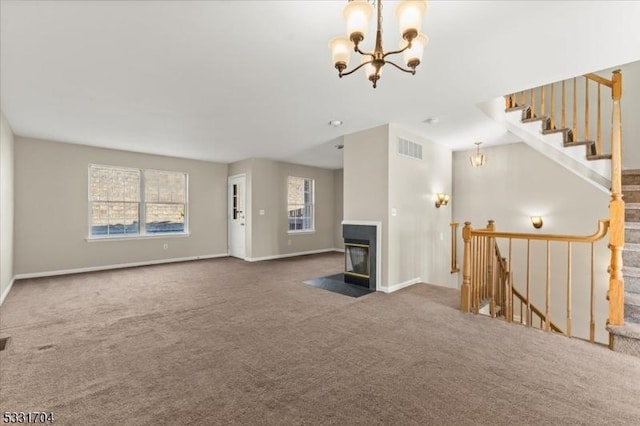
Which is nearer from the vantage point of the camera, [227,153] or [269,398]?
[269,398]

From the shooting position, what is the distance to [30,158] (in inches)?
213

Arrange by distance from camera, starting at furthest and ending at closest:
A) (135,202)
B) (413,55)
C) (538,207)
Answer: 1. (135,202)
2. (538,207)
3. (413,55)

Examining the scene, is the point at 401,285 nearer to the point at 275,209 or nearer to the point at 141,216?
the point at 275,209

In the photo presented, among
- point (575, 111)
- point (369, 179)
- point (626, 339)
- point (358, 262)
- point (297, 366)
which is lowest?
point (297, 366)

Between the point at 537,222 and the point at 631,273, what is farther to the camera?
the point at 537,222

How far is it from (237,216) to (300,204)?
6.20ft

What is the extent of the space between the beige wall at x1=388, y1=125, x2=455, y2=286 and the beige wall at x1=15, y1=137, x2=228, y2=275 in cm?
541

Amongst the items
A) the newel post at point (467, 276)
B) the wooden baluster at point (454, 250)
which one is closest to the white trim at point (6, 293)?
the newel post at point (467, 276)

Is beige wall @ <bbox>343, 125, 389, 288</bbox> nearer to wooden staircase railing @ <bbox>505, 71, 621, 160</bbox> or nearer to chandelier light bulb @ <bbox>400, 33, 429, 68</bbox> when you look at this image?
wooden staircase railing @ <bbox>505, 71, 621, 160</bbox>

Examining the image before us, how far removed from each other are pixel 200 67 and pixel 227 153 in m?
4.04

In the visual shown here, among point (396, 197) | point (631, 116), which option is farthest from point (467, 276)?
point (631, 116)

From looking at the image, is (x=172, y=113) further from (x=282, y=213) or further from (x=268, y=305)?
(x=282, y=213)

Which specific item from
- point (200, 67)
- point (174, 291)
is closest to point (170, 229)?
point (174, 291)

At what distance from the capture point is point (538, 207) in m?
5.52
